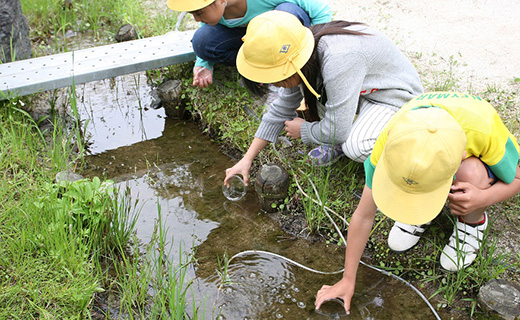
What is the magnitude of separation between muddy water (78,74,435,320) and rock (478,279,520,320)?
27cm

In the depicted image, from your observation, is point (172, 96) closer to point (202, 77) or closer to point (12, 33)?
point (202, 77)

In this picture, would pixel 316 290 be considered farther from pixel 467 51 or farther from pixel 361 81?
pixel 467 51

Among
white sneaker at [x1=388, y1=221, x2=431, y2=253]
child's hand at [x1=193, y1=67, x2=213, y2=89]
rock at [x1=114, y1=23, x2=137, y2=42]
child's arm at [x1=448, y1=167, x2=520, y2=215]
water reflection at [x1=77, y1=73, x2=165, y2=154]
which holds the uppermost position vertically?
child's arm at [x1=448, y1=167, x2=520, y2=215]

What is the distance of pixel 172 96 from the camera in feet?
12.5

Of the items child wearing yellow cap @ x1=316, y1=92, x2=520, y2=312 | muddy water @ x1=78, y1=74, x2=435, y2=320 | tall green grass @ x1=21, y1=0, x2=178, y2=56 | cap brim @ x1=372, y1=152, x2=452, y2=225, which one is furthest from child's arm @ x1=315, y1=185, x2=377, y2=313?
tall green grass @ x1=21, y1=0, x2=178, y2=56

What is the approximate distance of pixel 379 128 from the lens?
2570 millimetres

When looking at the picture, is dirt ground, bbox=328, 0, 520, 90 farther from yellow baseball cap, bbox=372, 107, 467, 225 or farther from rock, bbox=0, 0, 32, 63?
rock, bbox=0, 0, 32, 63

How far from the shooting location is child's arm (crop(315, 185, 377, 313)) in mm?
2061

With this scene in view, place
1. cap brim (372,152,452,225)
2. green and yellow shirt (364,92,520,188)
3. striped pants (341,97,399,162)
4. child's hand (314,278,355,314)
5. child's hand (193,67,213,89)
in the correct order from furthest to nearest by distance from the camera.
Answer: child's hand (193,67,213,89)
striped pants (341,97,399,162)
child's hand (314,278,355,314)
green and yellow shirt (364,92,520,188)
cap brim (372,152,452,225)

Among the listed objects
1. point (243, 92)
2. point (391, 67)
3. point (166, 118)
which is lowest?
point (166, 118)

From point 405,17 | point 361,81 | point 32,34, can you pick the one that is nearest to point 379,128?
point 361,81

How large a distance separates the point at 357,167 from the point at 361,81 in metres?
0.60

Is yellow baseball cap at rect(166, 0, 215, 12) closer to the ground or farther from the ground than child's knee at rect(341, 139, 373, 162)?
farther from the ground

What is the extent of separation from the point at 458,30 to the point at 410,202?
290 cm
